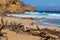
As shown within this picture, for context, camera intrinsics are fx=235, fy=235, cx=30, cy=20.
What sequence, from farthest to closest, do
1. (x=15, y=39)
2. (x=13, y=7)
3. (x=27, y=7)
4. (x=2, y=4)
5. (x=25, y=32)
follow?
(x=27, y=7)
(x=13, y=7)
(x=2, y=4)
(x=25, y=32)
(x=15, y=39)

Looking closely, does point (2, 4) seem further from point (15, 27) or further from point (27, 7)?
point (15, 27)

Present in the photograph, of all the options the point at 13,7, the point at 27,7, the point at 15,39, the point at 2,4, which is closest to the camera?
the point at 15,39

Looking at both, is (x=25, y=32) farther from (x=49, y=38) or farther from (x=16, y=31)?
(x=49, y=38)

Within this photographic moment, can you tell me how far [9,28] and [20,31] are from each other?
94 centimetres

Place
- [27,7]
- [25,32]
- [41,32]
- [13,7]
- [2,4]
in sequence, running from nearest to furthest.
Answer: [41,32]
[25,32]
[2,4]
[13,7]
[27,7]

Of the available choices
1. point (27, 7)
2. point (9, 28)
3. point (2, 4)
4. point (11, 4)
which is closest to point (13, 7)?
point (11, 4)

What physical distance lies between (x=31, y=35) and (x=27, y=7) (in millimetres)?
67615

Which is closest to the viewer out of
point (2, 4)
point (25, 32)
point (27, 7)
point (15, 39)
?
point (15, 39)

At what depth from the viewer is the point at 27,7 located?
79562 mm

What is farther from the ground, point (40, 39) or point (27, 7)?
point (40, 39)

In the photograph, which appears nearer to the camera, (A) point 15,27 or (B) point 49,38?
(B) point 49,38

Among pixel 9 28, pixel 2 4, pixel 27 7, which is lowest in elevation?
pixel 27 7

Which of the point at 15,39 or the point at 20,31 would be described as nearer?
the point at 15,39

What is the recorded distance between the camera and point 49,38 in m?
10.7
